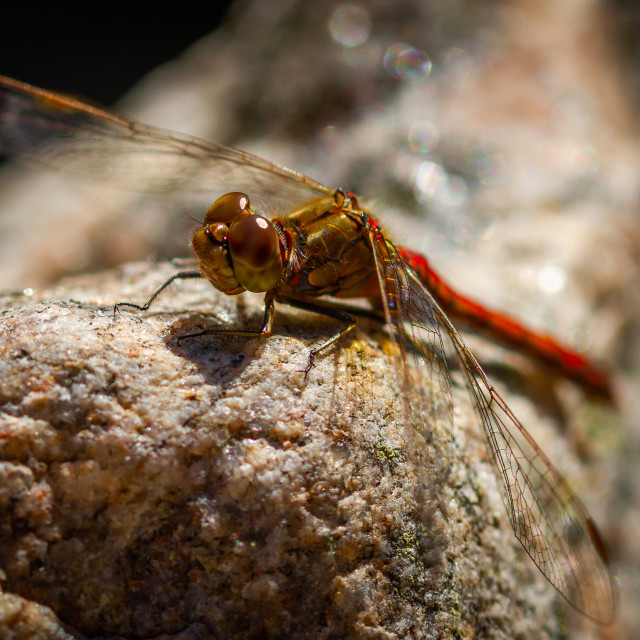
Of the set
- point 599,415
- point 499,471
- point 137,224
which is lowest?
point 499,471

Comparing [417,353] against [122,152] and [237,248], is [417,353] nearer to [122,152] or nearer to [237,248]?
[237,248]

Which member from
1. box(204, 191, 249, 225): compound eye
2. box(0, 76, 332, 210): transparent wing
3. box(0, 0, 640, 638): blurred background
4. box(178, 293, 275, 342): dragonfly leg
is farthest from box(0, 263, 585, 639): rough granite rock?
box(0, 0, 640, 638): blurred background

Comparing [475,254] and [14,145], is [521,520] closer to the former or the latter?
[475,254]

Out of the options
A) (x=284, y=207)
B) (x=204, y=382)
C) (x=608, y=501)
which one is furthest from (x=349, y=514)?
(x=608, y=501)

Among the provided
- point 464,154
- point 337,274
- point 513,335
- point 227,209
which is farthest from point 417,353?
point 464,154

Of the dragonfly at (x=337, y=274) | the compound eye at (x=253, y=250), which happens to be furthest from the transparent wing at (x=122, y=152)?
the compound eye at (x=253, y=250)

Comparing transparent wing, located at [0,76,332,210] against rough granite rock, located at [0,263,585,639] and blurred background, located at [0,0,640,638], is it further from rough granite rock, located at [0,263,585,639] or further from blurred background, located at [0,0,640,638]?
rough granite rock, located at [0,263,585,639]

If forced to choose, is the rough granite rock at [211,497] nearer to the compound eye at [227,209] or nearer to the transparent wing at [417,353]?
the transparent wing at [417,353]

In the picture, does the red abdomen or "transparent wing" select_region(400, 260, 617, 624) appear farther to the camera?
the red abdomen
